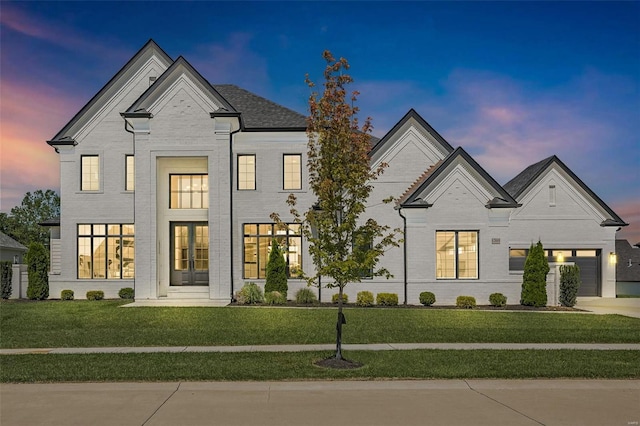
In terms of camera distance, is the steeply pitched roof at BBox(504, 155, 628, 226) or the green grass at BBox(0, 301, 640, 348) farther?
the steeply pitched roof at BBox(504, 155, 628, 226)

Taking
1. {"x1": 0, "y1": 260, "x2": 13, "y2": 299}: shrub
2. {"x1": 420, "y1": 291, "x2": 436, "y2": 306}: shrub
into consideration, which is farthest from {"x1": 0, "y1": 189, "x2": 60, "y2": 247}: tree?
{"x1": 420, "y1": 291, "x2": 436, "y2": 306}: shrub

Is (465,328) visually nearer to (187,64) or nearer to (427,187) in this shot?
(427,187)

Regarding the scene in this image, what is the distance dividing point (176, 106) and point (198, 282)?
27.0ft

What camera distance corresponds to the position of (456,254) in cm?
2328

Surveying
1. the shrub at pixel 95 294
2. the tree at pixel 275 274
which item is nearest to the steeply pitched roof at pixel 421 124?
the tree at pixel 275 274

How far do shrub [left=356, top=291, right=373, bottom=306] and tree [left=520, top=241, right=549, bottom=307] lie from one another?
663cm

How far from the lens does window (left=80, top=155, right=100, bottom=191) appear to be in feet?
83.3

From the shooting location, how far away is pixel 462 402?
7918 mm

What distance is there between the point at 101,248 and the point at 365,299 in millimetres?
13013

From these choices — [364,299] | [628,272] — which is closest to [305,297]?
[364,299]

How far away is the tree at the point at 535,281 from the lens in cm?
2216

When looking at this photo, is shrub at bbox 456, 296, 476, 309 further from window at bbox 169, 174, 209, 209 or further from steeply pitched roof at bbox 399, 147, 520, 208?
window at bbox 169, 174, 209, 209

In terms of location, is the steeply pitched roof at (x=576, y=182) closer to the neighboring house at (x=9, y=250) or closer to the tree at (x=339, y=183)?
the tree at (x=339, y=183)

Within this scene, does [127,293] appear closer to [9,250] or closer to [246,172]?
[246,172]
